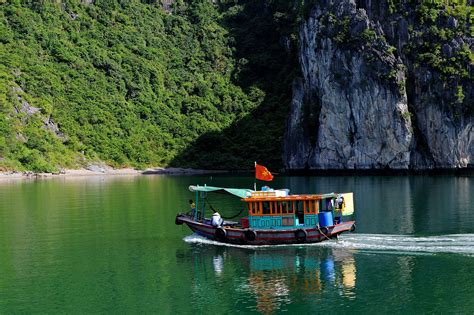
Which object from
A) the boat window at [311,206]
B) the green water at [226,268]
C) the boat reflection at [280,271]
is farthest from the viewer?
the boat window at [311,206]

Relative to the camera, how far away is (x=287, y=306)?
2503 cm

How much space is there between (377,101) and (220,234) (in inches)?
3204

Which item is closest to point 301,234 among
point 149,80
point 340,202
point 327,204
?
point 327,204

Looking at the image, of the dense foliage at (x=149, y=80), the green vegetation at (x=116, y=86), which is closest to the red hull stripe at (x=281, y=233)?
the dense foliage at (x=149, y=80)

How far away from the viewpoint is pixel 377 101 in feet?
371

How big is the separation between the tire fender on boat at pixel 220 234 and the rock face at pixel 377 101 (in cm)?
7909

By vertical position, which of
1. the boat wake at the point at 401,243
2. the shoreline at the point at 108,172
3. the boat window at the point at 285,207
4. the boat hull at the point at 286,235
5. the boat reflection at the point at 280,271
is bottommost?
the boat reflection at the point at 280,271

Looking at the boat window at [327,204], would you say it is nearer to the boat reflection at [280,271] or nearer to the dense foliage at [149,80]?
the boat reflection at [280,271]

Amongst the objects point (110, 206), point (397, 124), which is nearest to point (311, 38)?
point (397, 124)

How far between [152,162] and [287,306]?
403ft

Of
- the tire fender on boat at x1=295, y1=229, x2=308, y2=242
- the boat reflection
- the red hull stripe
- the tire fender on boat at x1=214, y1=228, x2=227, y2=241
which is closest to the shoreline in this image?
the tire fender on boat at x1=214, y1=228, x2=227, y2=241

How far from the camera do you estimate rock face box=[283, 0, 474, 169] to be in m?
110

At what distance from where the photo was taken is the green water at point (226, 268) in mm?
25688

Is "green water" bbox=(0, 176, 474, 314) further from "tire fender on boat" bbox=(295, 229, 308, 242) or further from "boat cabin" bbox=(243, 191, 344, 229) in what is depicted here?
"boat cabin" bbox=(243, 191, 344, 229)
